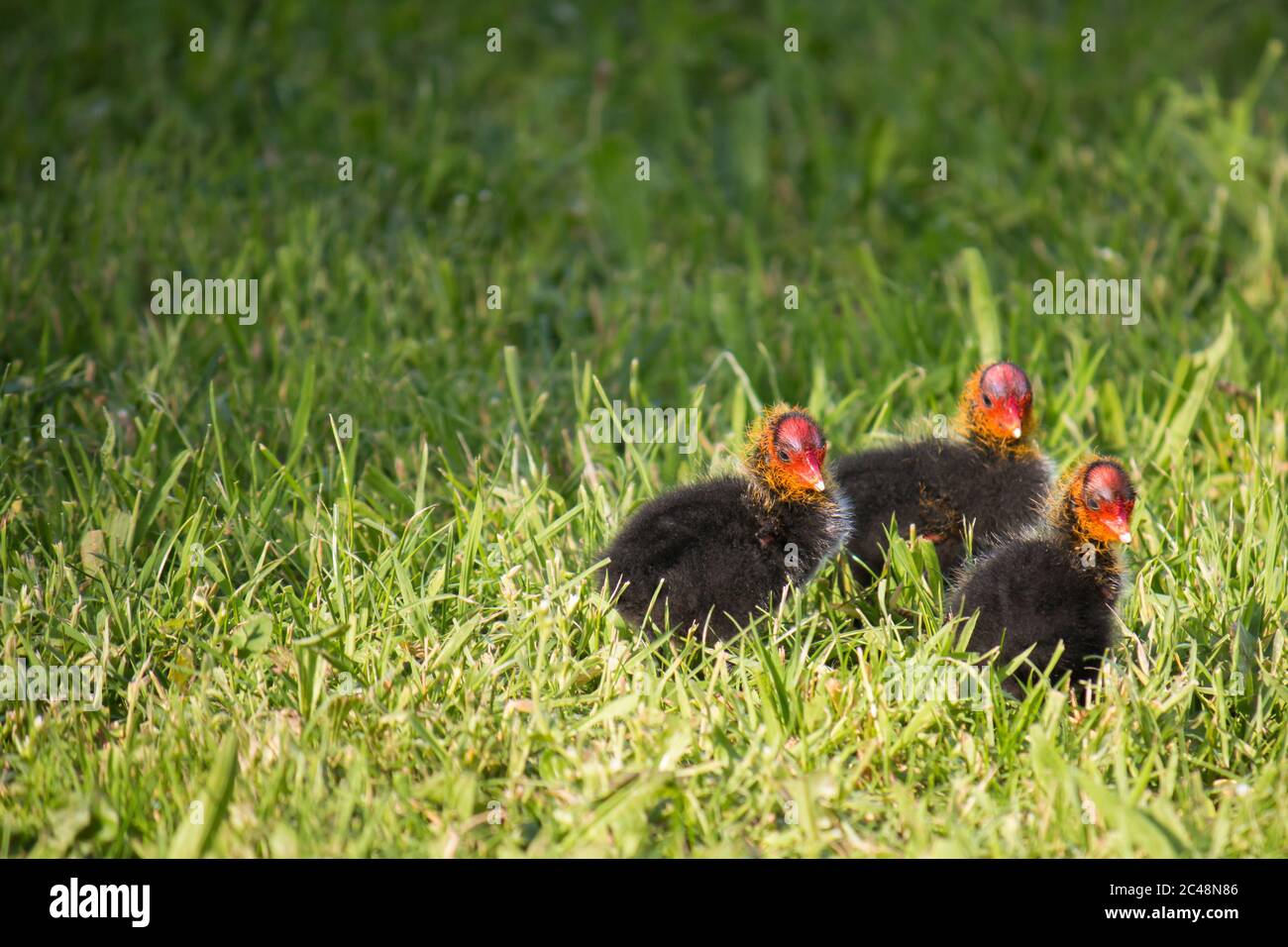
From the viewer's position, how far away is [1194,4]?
28.8 feet

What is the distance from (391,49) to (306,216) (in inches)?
85.3

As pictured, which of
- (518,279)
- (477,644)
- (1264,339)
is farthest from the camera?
(518,279)

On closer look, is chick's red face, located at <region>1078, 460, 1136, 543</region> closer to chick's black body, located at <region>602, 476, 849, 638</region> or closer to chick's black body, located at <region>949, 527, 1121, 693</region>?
chick's black body, located at <region>949, 527, 1121, 693</region>

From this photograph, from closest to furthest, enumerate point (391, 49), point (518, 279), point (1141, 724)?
point (1141, 724) < point (518, 279) < point (391, 49)

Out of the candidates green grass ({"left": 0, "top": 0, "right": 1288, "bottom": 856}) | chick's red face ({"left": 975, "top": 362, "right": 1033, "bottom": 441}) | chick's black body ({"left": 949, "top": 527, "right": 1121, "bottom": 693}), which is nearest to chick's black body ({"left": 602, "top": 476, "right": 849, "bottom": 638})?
green grass ({"left": 0, "top": 0, "right": 1288, "bottom": 856})

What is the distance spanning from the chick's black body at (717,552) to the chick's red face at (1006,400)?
71cm

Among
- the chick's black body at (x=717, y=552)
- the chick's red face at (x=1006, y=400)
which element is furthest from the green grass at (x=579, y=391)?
the chick's red face at (x=1006, y=400)

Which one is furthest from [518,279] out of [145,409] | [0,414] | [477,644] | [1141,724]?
[1141,724]

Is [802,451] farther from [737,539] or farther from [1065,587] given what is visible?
[1065,587]

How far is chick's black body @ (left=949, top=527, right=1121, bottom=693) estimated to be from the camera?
12.9ft

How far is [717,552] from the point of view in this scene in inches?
163

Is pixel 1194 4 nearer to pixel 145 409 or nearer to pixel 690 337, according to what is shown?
pixel 690 337

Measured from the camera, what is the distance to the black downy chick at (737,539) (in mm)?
4090

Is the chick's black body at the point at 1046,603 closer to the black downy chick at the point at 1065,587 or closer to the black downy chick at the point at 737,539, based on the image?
the black downy chick at the point at 1065,587
